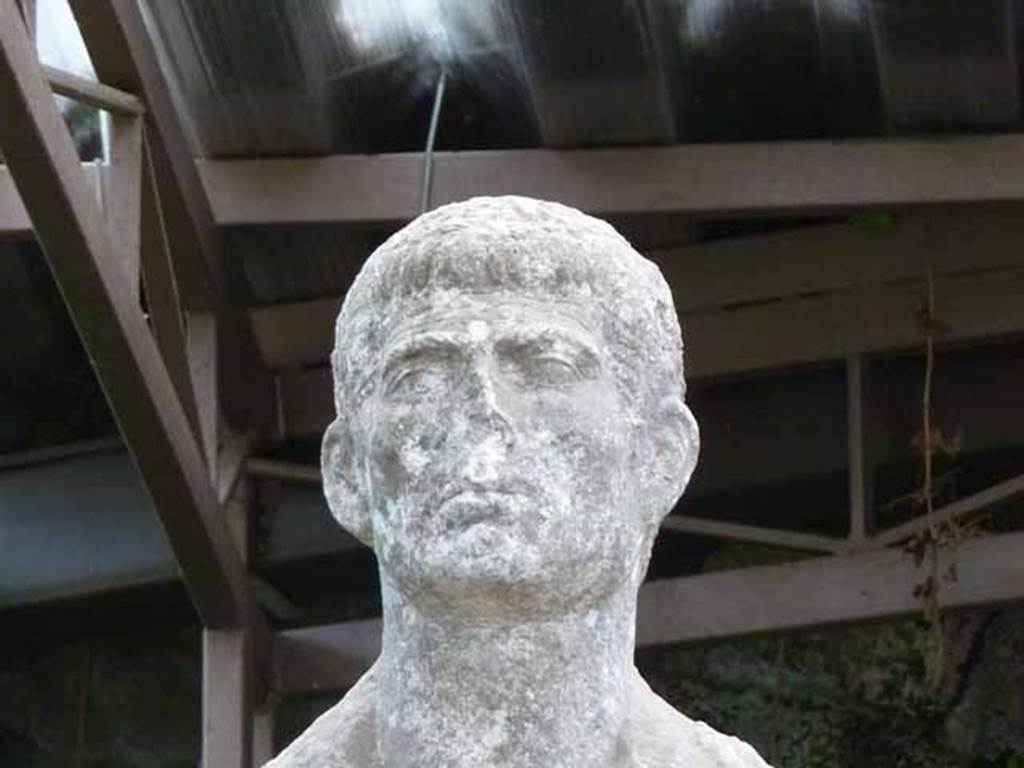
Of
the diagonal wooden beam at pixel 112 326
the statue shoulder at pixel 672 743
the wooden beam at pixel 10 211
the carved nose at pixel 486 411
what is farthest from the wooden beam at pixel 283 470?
the carved nose at pixel 486 411

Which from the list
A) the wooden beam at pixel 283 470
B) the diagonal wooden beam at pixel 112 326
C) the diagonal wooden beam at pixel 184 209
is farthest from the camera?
the wooden beam at pixel 283 470

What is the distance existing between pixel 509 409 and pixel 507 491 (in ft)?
0.28

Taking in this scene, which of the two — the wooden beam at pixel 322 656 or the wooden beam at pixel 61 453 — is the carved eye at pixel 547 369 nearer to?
the wooden beam at pixel 322 656

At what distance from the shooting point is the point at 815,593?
22.1ft

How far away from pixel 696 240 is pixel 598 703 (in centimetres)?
387

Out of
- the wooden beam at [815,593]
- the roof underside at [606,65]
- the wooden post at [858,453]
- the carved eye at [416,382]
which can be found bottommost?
the wooden beam at [815,593]

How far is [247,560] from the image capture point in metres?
7.29

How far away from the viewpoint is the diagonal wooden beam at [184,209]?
19.3 ft

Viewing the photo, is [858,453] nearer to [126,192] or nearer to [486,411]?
[126,192]

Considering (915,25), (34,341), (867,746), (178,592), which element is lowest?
(867,746)

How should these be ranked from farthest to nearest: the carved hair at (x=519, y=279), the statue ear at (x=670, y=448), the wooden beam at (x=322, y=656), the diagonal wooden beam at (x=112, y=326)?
1. the wooden beam at (x=322, y=656)
2. the diagonal wooden beam at (x=112, y=326)
3. the statue ear at (x=670, y=448)
4. the carved hair at (x=519, y=279)

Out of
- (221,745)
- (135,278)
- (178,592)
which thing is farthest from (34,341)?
(135,278)

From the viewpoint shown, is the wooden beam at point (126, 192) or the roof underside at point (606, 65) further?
the roof underside at point (606, 65)

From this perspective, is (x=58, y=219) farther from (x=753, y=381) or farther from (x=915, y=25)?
(x=753, y=381)
